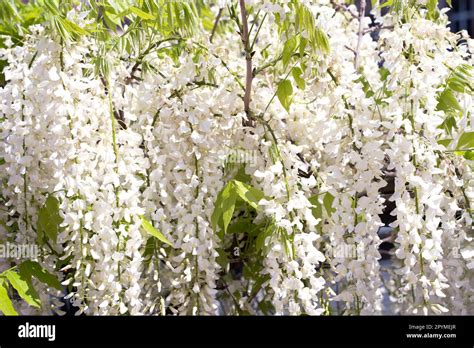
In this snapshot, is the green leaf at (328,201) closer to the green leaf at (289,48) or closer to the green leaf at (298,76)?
the green leaf at (298,76)

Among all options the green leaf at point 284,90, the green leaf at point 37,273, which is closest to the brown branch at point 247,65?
the green leaf at point 284,90

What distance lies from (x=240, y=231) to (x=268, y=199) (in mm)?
444

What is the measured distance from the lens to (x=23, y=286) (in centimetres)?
278

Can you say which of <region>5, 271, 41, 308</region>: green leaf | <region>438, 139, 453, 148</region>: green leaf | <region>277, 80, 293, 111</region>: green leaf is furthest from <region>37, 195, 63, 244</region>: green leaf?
<region>438, 139, 453, 148</region>: green leaf

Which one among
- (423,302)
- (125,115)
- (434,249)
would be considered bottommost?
(423,302)

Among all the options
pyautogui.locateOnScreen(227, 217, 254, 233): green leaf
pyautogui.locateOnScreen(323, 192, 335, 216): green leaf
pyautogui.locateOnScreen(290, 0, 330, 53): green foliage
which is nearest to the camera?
pyautogui.locateOnScreen(290, 0, 330, 53): green foliage

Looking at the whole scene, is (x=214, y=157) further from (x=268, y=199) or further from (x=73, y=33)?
(x=73, y=33)

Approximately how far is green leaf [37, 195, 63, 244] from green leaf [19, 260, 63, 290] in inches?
4.5

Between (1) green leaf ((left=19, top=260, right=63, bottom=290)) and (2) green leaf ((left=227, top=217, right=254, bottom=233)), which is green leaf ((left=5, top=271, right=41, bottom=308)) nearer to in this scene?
(1) green leaf ((left=19, top=260, right=63, bottom=290))

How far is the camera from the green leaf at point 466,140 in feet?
8.70

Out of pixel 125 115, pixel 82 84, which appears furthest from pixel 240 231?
pixel 82 84

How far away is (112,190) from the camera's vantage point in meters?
2.70

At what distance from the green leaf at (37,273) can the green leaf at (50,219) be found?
0.11 m

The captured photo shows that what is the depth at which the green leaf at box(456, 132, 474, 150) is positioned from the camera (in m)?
2.65
